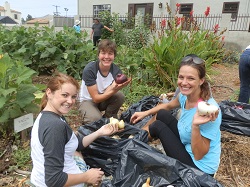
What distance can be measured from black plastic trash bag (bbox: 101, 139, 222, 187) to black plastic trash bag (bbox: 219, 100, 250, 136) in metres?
1.68

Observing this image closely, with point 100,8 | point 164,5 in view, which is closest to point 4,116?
point 164,5

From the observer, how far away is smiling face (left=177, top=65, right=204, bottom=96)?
1.90m

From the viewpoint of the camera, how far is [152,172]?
6.38 ft

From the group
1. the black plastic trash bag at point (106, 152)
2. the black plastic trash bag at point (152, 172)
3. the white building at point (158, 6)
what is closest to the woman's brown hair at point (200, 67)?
the black plastic trash bag at point (152, 172)

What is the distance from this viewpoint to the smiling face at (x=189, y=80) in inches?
74.8

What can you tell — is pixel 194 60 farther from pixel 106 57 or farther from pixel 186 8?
pixel 186 8

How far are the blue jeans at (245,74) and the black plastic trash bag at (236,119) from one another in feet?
1.16

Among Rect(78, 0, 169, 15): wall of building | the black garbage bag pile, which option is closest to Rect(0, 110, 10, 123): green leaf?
the black garbage bag pile

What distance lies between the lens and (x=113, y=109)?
333cm

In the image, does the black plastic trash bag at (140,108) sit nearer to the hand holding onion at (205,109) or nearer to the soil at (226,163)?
the soil at (226,163)

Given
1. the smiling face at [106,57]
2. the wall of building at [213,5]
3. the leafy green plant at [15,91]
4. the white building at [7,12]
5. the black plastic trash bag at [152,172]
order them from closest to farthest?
1. the black plastic trash bag at [152,172]
2. the leafy green plant at [15,91]
3. the smiling face at [106,57]
4. the wall of building at [213,5]
5. the white building at [7,12]

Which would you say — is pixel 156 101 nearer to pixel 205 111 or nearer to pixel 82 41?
pixel 205 111

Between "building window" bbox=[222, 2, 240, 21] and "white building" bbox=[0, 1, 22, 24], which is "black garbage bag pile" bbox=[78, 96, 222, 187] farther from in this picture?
"white building" bbox=[0, 1, 22, 24]

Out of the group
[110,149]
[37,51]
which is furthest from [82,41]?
[110,149]
